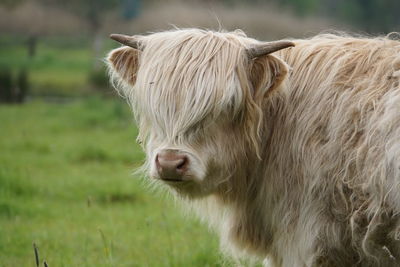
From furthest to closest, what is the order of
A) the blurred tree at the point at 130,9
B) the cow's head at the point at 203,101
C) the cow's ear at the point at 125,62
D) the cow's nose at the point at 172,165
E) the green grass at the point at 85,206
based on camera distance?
the blurred tree at the point at 130,9 → the green grass at the point at 85,206 → the cow's ear at the point at 125,62 → the cow's head at the point at 203,101 → the cow's nose at the point at 172,165

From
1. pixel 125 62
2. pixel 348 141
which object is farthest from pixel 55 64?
pixel 348 141

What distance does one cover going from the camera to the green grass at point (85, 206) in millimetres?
5789

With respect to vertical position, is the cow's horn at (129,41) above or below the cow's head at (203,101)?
above

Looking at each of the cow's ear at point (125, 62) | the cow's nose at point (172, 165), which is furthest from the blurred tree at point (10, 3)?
the cow's nose at point (172, 165)

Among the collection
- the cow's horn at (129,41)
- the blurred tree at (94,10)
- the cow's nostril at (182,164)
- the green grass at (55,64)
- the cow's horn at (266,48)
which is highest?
the cow's horn at (266,48)

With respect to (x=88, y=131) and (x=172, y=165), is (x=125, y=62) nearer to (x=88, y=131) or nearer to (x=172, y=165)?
(x=172, y=165)

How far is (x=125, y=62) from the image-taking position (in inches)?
169

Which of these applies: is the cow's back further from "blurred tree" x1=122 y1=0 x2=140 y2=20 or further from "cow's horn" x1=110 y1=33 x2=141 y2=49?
"blurred tree" x1=122 y1=0 x2=140 y2=20

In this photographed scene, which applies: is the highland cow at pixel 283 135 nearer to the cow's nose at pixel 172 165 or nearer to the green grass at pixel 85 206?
the cow's nose at pixel 172 165

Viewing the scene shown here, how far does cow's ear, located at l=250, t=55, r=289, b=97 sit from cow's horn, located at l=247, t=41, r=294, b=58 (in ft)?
0.16

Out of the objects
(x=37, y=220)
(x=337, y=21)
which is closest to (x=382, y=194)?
(x=37, y=220)

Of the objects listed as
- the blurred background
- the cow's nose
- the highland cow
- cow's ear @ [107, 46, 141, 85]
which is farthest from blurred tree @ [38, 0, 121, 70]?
the cow's nose

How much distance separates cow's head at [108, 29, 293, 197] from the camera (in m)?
3.79

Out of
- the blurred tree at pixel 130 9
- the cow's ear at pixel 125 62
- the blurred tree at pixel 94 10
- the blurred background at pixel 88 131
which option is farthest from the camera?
the blurred tree at pixel 130 9
